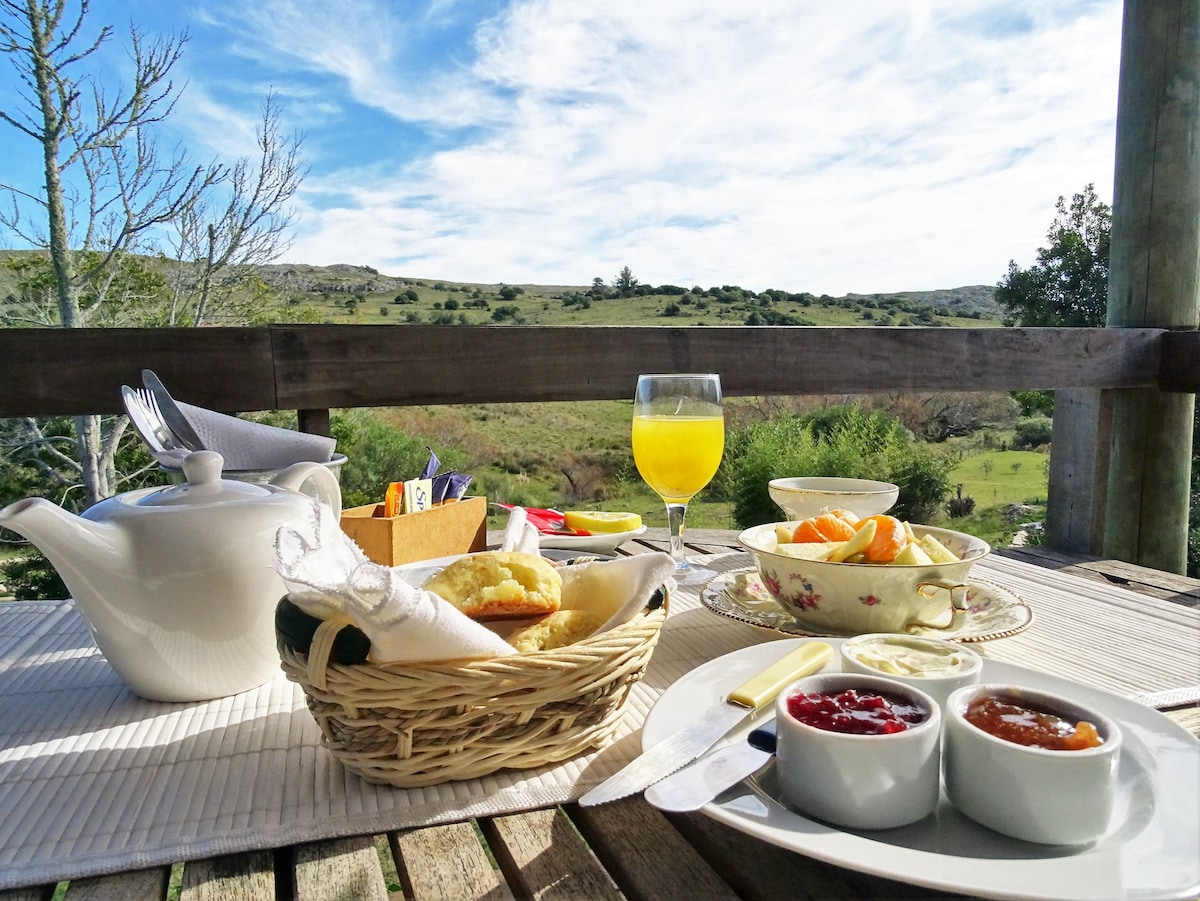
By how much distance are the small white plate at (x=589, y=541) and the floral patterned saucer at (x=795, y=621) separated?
0.20m

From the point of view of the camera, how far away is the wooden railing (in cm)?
126

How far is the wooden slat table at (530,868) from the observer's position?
14.6 inches

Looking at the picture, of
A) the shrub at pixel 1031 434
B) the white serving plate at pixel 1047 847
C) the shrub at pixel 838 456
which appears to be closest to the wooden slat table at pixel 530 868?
the white serving plate at pixel 1047 847

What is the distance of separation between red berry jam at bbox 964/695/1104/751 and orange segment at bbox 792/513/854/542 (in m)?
0.34

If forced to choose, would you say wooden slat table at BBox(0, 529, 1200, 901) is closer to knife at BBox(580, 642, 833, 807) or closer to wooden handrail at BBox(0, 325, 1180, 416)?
knife at BBox(580, 642, 833, 807)

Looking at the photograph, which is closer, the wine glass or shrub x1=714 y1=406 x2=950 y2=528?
the wine glass

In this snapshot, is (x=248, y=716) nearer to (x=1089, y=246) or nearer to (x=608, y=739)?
(x=608, y=739)

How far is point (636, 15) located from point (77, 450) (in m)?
8.55

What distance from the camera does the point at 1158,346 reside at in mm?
1917

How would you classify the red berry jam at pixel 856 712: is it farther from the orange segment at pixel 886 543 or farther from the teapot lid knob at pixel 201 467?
the teapot lid knob at pixel 201 467

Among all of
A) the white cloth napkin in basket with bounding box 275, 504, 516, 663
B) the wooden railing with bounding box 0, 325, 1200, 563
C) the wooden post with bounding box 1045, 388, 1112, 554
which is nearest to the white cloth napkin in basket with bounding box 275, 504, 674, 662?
the white cloth napkin in basket with bounding box 275, 504, 516, 663

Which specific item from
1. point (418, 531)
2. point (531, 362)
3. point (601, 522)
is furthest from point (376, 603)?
point (531, 362)

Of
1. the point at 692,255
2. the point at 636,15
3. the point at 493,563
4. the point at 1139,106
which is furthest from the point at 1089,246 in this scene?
the point at 493,563

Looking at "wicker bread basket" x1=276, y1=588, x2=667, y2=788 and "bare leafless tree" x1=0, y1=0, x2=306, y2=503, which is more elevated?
"bare leafless tree" x1=0, y1=0, x2=306, y2=503
